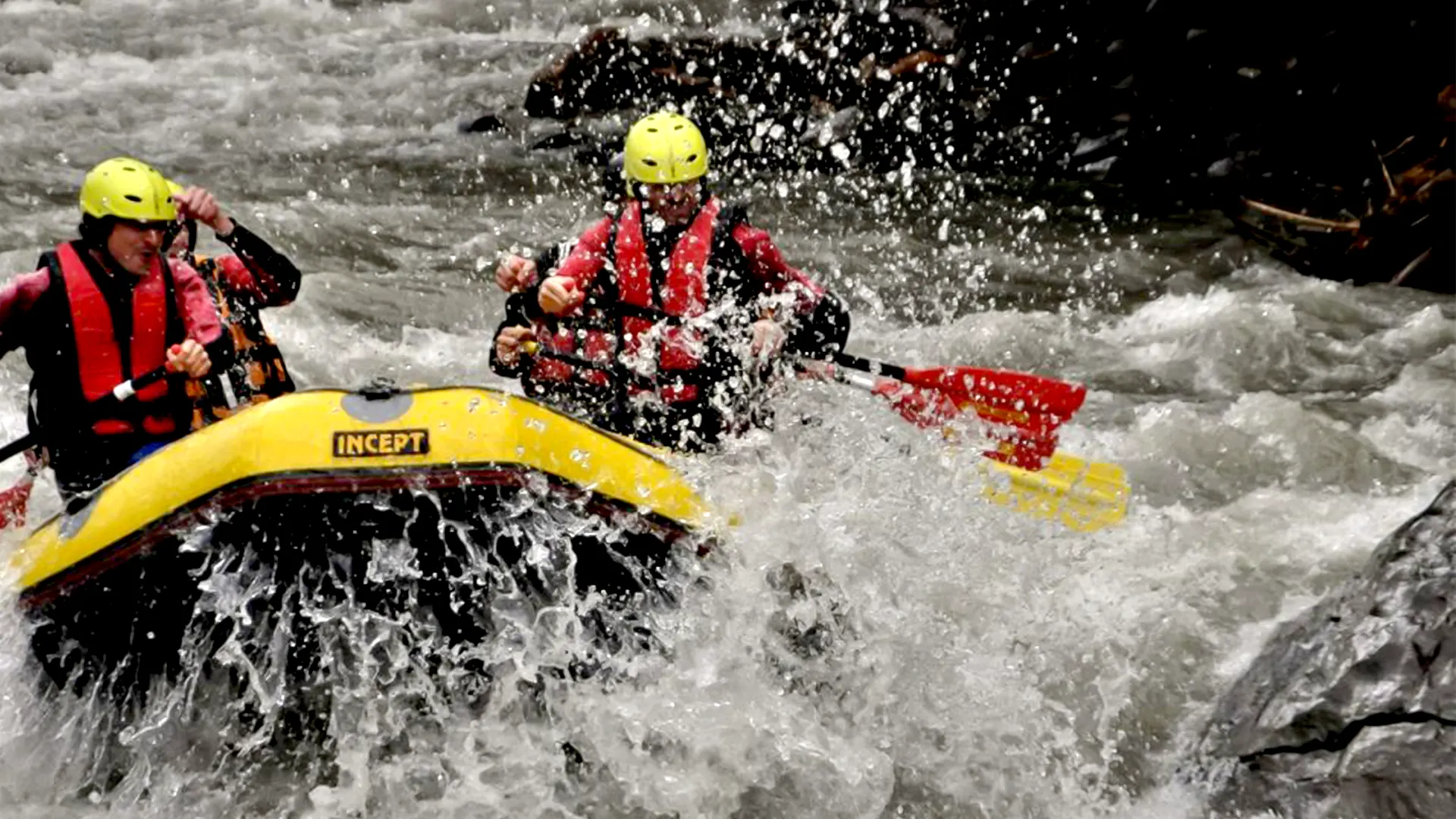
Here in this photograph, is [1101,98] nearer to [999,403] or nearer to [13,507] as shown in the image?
[999,403]

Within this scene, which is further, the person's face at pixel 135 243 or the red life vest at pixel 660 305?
the red life vest at pixel 660 305

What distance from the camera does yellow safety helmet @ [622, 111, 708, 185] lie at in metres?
4.62

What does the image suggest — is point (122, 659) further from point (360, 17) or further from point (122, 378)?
point (360, 17)

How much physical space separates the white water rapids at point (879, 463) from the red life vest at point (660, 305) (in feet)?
Answer: 1.17

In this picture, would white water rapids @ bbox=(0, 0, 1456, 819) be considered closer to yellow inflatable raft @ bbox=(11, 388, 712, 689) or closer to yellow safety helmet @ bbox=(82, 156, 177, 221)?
yellow inflatable raft @ bbox=(11, 388, 712, 689)

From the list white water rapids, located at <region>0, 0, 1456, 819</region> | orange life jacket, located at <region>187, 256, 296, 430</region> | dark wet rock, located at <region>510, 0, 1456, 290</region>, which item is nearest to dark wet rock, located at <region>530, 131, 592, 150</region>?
white water rapids, located at <region>0, 0, 1456, 819</region>

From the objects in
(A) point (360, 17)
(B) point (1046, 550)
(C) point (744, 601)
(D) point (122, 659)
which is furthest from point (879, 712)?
(A) point (360, 17)

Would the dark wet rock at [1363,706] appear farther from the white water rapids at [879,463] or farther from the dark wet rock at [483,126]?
the dark wet rock at [483,126]

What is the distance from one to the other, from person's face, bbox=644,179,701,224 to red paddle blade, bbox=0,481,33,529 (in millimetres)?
2208

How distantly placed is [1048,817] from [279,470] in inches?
87.2

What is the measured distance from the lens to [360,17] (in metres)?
13.9

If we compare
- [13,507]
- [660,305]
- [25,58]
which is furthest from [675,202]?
[25,58]

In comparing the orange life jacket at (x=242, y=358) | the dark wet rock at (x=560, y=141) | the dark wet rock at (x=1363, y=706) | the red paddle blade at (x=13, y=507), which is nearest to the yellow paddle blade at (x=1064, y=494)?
A: the dark wet rock at (x=1363, y=706)

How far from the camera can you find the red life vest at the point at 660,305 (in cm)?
458
